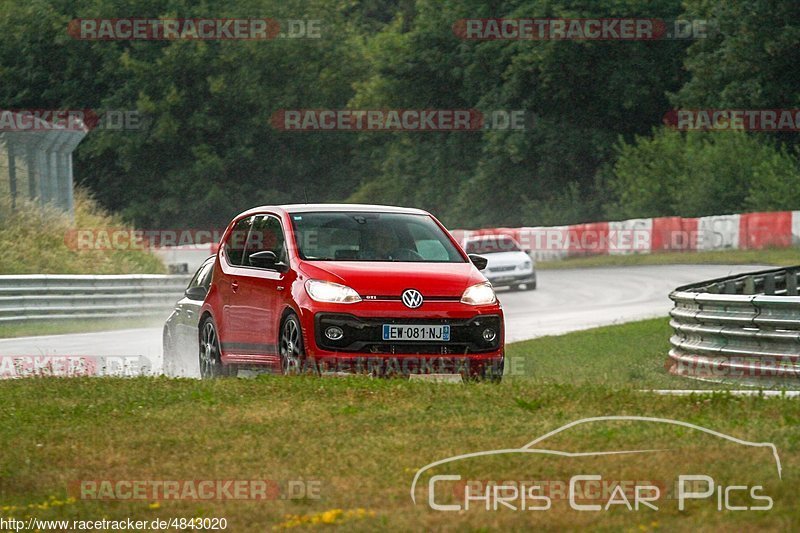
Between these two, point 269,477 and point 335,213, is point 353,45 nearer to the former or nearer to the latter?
point 335,213

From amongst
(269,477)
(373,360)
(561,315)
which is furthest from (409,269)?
(561,315)

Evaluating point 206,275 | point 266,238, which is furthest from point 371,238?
point 206,275

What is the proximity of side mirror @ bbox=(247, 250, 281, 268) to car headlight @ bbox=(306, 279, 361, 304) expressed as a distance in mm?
744

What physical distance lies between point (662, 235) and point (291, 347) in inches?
1329

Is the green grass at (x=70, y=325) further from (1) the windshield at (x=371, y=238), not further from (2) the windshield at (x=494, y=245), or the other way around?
(1) the windshield at (x=371, y=238)

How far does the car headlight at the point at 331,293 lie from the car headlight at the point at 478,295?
86 cm

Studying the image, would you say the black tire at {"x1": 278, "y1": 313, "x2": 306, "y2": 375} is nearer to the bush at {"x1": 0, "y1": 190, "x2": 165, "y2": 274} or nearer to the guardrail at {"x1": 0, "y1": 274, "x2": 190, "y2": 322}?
the guardrail at {"x1": 0, "y1": 274, "x2": 190, "y2": 322}

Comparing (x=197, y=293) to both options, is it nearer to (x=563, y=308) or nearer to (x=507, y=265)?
(x=563, y=308)

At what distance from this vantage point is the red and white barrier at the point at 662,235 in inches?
1610

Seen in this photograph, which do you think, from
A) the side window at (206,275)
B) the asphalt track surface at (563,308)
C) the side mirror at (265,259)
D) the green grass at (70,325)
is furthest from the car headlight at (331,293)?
the green grass at (70,325)

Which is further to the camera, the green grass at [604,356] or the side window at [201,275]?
the side window at [201,275]

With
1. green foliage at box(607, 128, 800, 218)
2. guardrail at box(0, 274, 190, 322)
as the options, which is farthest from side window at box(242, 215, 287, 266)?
green foliage at box(607, 128, 800, 218)

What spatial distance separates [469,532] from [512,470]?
108 centimetres

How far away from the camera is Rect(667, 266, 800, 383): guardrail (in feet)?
42.9
